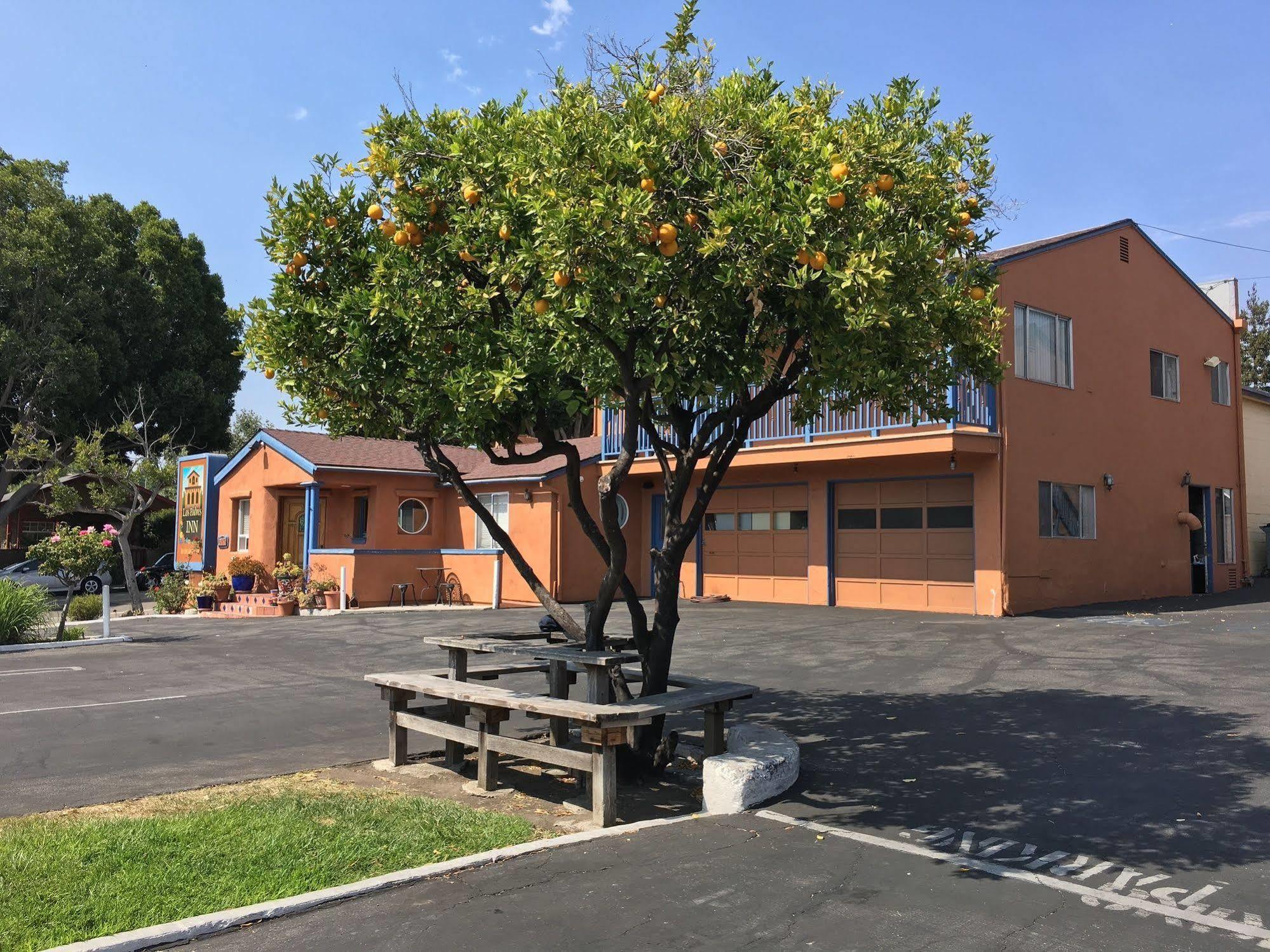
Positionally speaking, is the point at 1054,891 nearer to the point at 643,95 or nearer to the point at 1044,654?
the point at 643,95

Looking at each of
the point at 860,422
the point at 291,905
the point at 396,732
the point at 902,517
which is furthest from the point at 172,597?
the point at 291,905

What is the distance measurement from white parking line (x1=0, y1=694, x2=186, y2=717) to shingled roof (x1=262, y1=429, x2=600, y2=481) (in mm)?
12437

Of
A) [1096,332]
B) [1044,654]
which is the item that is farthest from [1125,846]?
[1096,332]

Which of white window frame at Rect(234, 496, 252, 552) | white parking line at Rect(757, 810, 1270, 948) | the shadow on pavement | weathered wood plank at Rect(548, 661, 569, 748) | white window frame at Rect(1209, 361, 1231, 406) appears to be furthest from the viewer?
white window frame at Rect(234, 496, 252, 552)

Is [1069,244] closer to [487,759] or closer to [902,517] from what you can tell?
[902,517]

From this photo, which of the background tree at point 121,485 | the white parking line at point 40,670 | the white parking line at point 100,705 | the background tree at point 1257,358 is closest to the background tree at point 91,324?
the background tree at point 121,485

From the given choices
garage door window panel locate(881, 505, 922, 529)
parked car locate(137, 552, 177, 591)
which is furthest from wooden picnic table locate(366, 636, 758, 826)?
parked car locate(137, 552, 177, 591)

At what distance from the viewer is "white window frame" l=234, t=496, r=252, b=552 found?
2789cm

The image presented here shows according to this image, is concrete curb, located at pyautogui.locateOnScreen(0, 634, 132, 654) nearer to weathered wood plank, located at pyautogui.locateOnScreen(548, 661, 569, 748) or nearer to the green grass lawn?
the green grass lawn

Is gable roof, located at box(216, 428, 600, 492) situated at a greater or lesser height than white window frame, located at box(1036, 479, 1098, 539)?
greater

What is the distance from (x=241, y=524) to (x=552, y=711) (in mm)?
24059

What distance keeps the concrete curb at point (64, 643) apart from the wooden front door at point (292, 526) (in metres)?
9.07

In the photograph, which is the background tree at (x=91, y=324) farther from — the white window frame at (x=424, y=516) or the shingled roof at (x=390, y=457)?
the white window frame at (x=424, y=516)

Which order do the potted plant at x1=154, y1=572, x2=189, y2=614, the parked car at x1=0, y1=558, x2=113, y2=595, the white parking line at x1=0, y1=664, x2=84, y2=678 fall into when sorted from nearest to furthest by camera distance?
the white parking line at x1=0, y1=664, x2=84, y2=678, the potted plant at x1=154, y1=572, x2=189, y2=614, the parked car at x1=0, y1=558, x2=113, y2=595
